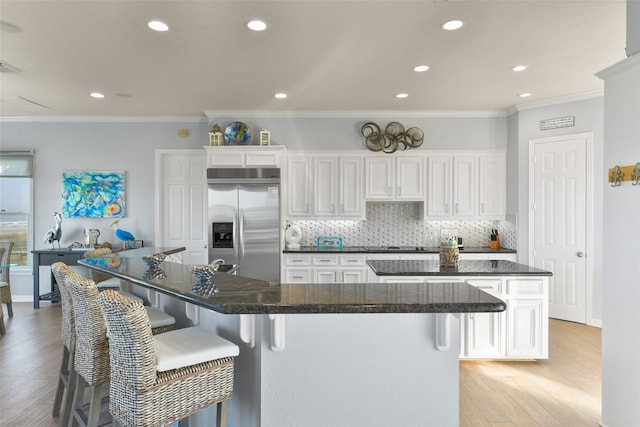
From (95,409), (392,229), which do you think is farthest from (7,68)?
(392,229)

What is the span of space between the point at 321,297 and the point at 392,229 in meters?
4.14

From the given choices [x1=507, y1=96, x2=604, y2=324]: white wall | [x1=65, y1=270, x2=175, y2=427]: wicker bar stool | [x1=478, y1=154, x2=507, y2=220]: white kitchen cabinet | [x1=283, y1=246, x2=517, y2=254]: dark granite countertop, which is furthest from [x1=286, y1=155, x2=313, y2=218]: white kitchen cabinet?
[x1=65, y1=270, x2=175, y2=427]: wicker bar stool

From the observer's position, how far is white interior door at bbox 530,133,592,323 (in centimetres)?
479

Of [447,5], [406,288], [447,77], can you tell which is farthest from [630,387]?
[447,77]

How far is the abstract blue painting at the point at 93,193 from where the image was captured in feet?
18.9

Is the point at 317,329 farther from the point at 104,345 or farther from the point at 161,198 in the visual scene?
the point at 161,198

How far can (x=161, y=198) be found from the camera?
227 inches

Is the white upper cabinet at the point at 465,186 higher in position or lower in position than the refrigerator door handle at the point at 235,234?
higher

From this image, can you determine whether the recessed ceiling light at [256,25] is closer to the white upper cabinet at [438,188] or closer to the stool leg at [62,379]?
the stool leg at [62,379]

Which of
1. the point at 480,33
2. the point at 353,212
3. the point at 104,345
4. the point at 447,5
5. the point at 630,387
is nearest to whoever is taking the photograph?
the point at 104,345

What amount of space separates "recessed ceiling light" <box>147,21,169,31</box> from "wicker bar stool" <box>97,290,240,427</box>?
217cm

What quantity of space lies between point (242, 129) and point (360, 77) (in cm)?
191

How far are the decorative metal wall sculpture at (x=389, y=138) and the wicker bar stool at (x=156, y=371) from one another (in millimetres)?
4184

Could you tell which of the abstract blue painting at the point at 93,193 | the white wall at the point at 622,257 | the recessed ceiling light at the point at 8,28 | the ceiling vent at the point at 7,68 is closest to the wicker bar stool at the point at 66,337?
the recessed ceiling light at the point at 8,28
